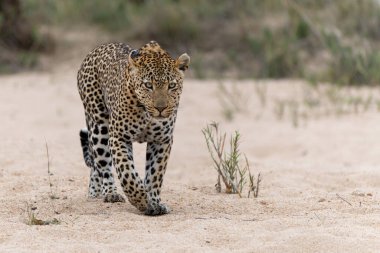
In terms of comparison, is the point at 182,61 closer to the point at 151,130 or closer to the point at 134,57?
the point at 134,57

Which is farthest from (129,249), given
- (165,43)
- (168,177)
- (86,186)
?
(165,43)

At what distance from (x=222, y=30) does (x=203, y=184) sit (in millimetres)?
8896

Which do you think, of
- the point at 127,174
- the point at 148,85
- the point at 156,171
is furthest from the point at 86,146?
the point at 148,85

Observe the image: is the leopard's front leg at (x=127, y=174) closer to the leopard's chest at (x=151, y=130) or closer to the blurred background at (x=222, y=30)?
the leopard's chest at (x=151, y=130)

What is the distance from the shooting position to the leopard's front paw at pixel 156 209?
Result: 22.4 feet

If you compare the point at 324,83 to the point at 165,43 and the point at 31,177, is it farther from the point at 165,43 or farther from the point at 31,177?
the point at 31,177

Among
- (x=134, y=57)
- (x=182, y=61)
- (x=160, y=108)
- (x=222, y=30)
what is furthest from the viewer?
(x=222, y=30)

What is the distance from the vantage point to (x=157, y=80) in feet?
21.4

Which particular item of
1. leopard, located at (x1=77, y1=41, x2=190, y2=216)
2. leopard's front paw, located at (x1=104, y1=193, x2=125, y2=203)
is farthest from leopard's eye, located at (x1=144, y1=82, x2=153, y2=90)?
leopard's front paw, located at (x1=104, y1=193, x2=125, y2=203)

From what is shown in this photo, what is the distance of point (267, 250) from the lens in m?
5.51

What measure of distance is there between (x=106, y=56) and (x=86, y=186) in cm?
120

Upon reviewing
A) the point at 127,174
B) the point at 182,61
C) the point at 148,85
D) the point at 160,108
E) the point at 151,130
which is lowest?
the point at 127,174

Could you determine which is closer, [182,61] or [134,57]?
[182,61]

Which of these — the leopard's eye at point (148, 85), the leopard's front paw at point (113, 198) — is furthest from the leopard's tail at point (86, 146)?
the leopard's eye at point (148, 85)
